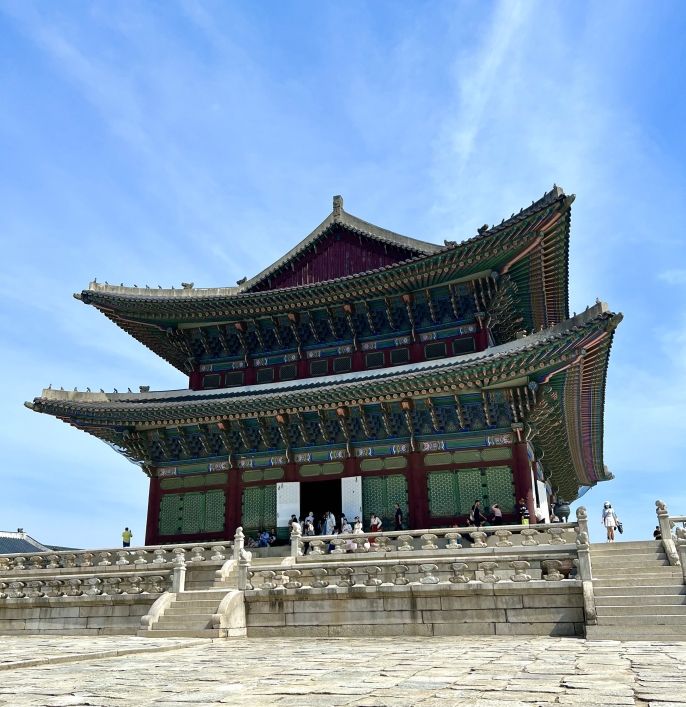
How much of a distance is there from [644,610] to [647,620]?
310 mm

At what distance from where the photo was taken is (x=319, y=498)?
26828 millimetres

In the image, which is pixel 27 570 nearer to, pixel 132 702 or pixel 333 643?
pixel 333 643

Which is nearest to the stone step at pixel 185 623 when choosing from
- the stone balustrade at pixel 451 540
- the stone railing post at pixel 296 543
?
the stone balustrade at pixel 451 540

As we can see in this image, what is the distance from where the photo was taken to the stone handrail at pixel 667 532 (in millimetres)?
15461

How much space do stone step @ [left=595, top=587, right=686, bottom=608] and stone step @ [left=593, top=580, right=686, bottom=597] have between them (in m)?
0.07

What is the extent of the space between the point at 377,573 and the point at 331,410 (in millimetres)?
9035

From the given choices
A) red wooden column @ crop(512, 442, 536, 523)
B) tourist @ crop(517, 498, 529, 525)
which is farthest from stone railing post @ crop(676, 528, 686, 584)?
red wooden column @ crop(512, 442, 536, 523)

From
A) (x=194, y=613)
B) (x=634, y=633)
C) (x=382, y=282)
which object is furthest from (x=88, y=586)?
(x=634, y=633)

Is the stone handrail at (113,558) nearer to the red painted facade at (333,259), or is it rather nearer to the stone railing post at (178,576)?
the stone railing post at (178,576)

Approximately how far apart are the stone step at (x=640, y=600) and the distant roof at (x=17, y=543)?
38270 millimetres

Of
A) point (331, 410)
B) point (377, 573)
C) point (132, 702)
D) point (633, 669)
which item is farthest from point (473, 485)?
point (132, 702)

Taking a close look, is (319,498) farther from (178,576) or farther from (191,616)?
(191,616)

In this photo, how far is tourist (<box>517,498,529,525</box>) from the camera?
2125 cm

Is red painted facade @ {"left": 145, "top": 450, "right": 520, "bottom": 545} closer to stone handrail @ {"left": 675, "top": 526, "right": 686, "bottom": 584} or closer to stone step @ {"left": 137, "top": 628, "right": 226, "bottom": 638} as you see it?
stone handrail @ {"left": 675, "top": 526, "right": 686, "bottom": 584}
